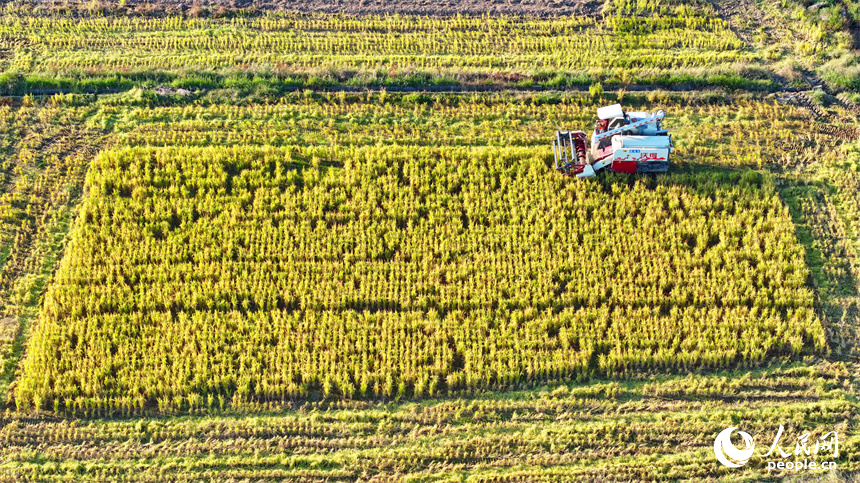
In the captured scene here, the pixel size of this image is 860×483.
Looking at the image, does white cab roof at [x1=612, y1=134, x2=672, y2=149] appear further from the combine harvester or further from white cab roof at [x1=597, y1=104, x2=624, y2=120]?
white cab roof at [x1=597, y1=104, x2=624, y2=120]

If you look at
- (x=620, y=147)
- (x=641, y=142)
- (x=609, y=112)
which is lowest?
(x=620, y=147)

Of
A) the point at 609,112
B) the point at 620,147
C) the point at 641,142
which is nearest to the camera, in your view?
the point at 620,147

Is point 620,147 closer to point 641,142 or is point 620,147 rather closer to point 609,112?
point 641,142

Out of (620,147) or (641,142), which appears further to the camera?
(641,142)

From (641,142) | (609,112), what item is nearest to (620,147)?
(641,142)

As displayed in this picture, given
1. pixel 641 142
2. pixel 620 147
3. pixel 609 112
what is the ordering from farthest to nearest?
pixel 609 112 < pixel 641 142 < pixel 620 147

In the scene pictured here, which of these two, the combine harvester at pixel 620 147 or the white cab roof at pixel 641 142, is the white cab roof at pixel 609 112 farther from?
the white cab roof at pixel 641 142

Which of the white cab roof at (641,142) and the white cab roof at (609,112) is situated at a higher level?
the white cab roof at (609,112)

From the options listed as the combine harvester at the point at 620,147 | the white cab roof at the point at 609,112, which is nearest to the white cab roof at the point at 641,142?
the combine harvester at the point at 620,147

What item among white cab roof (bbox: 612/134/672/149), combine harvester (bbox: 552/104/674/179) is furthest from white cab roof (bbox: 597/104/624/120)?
white cab roof (bbox: 612/134/672/149)
